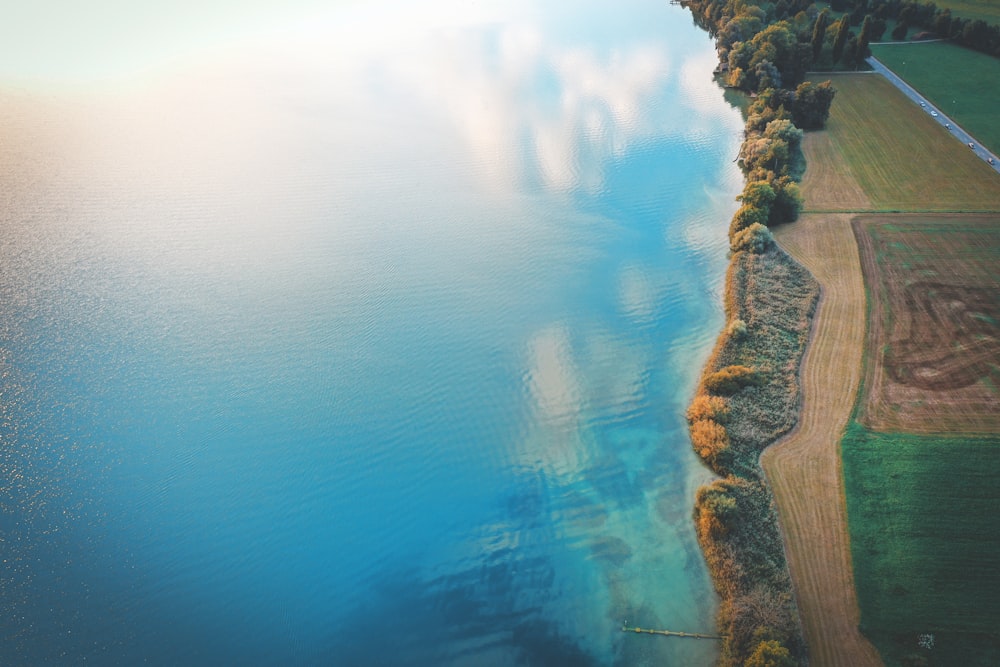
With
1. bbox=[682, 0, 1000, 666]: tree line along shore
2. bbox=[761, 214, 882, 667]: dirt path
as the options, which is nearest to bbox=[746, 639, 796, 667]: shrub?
bbox=[682, 0, 1000, 666]: tree line along shore

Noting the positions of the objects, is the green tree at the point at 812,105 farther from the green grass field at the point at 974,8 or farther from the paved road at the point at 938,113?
the green grass field at the point at 974,8

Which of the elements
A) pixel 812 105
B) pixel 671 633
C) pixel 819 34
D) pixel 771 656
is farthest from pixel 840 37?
pixel 771 656

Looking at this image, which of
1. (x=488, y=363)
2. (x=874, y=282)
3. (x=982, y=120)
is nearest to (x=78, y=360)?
(x=488, y=363)

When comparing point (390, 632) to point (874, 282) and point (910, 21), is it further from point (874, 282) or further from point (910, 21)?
point (910, 21)

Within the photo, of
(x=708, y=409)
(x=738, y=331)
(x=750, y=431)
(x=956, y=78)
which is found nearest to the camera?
(x=750, y=431)

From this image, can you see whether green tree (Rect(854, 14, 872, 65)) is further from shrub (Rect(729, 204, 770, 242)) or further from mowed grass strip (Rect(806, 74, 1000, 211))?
shrub (Rect(729, 204, 770, 242))

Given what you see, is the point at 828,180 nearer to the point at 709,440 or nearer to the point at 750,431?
the point at 750,431
